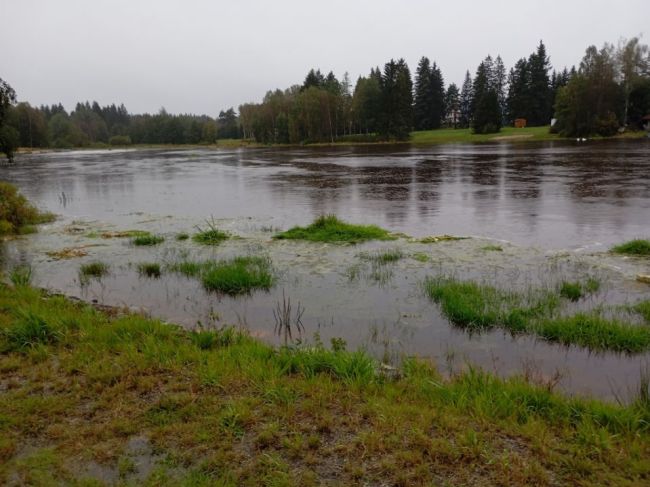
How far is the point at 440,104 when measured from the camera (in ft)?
358

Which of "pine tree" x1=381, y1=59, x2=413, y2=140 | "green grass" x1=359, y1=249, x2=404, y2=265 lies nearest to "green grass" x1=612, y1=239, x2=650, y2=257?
"green grass" x1=359, y1=249, x2=404, y2=265

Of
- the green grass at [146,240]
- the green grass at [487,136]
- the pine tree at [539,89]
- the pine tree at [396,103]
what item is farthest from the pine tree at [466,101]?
the green grass at [146,240]

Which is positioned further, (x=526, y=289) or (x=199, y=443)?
(x=526, y=289)

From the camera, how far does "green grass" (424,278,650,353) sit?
21.2 ft

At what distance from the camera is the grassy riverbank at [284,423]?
3.73 metres

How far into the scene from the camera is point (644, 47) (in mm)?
72812

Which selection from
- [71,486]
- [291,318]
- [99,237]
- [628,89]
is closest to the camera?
[71,486]

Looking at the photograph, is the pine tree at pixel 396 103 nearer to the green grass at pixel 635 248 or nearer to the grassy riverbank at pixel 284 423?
the green grass at pixel 635 248

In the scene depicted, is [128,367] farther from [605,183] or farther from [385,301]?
[605,183]

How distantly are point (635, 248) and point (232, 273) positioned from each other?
8.88 metres

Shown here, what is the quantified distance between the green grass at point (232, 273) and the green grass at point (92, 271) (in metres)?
1.49

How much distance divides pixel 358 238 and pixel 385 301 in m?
4.83

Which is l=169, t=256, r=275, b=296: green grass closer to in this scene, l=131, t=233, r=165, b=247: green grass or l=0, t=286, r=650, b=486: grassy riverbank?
l=131, t=233, r=165, b=247: green grass

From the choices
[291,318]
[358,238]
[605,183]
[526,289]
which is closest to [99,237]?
[358,238]
